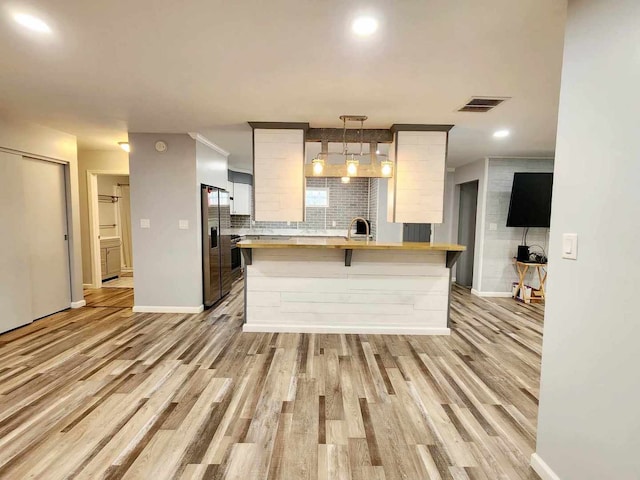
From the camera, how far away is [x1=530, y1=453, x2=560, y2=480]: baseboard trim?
1.48 meters

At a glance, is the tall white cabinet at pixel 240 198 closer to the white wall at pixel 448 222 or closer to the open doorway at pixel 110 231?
the open doorway at pixel 110 231

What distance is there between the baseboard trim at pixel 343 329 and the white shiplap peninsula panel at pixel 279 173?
1291 mm

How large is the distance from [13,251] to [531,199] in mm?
7200

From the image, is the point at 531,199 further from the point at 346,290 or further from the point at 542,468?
the point at 542,468

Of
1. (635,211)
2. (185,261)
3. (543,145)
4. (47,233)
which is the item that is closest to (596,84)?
(635,211)

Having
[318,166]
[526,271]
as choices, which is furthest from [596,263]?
[526,271]

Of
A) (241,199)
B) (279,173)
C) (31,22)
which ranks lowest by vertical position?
(241,199)

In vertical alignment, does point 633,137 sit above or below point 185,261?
above

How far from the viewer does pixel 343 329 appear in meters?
3.48

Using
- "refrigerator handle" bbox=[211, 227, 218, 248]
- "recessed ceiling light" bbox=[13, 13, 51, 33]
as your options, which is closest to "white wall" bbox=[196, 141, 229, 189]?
"refrigerator handle" bbox=[211, 227, 218, 248]

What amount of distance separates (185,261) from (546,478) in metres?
4.06

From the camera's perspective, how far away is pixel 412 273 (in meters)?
3.45

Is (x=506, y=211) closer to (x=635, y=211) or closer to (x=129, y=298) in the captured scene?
(x=635, y=211)

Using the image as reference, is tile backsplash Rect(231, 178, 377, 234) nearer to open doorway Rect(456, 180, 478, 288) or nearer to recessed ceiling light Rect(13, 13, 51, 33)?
open doorway Rect(456, 180, 478, 288)
